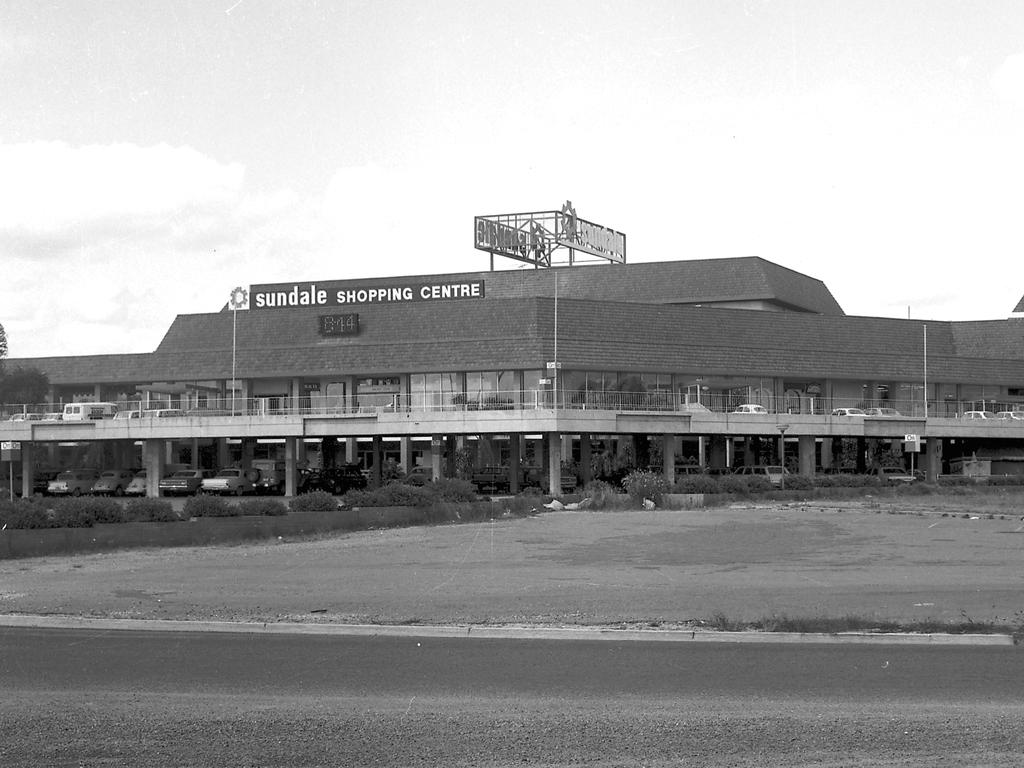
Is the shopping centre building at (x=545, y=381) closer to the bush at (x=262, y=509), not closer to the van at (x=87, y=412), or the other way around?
the van at (x=87, y=412)

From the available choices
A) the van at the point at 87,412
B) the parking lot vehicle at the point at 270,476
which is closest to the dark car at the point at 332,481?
the parking lot vehicle at the point at 270,476

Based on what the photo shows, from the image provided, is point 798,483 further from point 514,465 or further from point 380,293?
point 380,293

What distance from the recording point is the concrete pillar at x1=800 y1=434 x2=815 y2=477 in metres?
69.9

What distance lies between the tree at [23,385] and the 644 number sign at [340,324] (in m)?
20.8

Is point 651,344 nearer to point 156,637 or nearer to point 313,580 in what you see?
point 313,580

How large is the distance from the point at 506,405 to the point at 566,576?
144ft

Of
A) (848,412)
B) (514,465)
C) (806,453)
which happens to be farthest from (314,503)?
(848,412)

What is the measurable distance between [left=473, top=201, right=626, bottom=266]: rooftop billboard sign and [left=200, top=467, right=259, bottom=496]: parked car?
27.1m

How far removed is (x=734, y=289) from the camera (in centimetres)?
8281

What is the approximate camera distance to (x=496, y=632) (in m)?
15.3

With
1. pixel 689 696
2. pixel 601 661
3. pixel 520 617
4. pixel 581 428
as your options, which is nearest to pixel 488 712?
pixel 689 696

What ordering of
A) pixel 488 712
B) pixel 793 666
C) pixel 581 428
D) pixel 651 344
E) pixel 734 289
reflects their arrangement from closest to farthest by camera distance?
1. pixel 488 712
2. pixel 793 666
3. pixel 581 428
4. pixel 651 344
5. pixel 734 289

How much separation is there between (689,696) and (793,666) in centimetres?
205

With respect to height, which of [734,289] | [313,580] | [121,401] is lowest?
[313,580]
